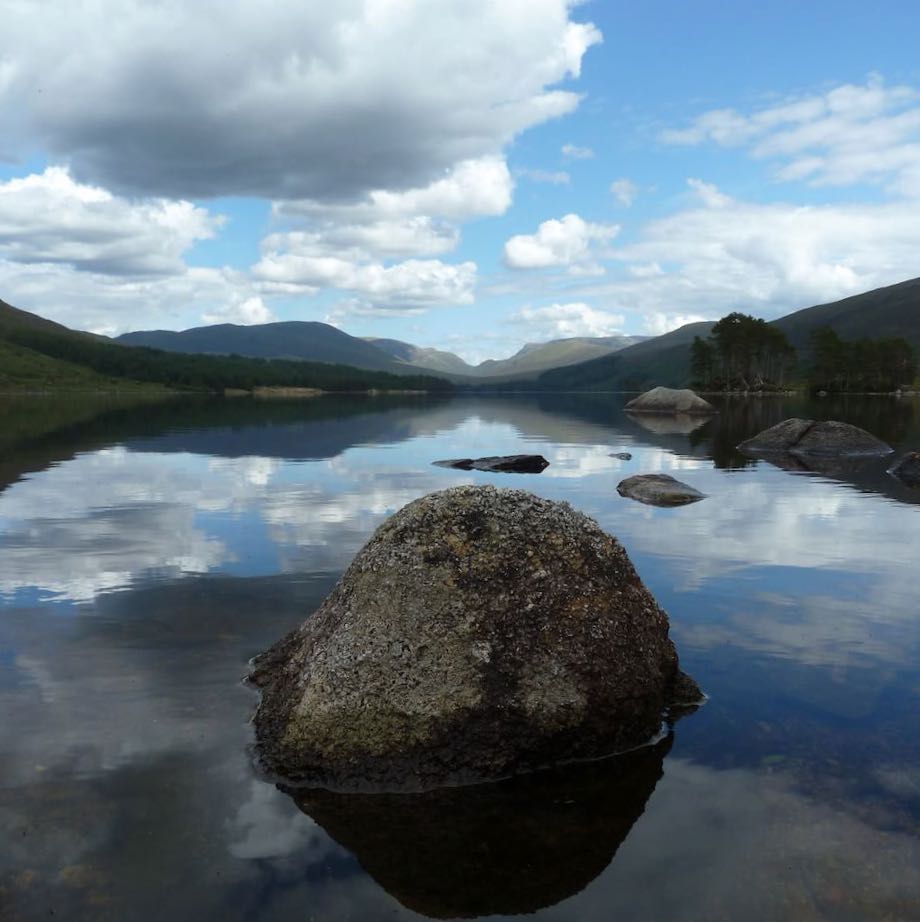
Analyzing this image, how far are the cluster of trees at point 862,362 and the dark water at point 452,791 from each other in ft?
542

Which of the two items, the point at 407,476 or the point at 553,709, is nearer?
the point at 553,709

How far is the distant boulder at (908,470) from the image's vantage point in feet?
112

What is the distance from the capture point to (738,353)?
6811 inches

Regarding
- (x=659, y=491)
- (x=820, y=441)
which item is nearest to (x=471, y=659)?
(x=659, y=491)

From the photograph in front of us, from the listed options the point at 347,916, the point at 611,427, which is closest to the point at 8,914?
the point at 347,916

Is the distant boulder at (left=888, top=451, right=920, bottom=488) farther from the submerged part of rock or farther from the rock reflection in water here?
the rock reflection in water

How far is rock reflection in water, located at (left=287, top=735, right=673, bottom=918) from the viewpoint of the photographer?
741 centimetres

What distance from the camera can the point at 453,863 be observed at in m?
7.80

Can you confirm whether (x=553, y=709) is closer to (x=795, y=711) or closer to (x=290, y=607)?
(x=795, y=711)

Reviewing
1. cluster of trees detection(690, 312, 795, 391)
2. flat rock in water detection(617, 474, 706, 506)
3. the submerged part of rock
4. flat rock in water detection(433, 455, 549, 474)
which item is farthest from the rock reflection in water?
cluster of trees detection(690, 312, 795, 391)

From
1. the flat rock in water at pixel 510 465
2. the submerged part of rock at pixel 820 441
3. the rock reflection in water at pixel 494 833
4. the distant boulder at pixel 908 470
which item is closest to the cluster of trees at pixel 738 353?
the submerged part of rock at pixel 820 441

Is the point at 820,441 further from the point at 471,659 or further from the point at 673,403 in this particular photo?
the point at 673,403

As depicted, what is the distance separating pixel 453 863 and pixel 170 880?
Result: 9.34 feet

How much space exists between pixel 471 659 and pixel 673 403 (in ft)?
370
